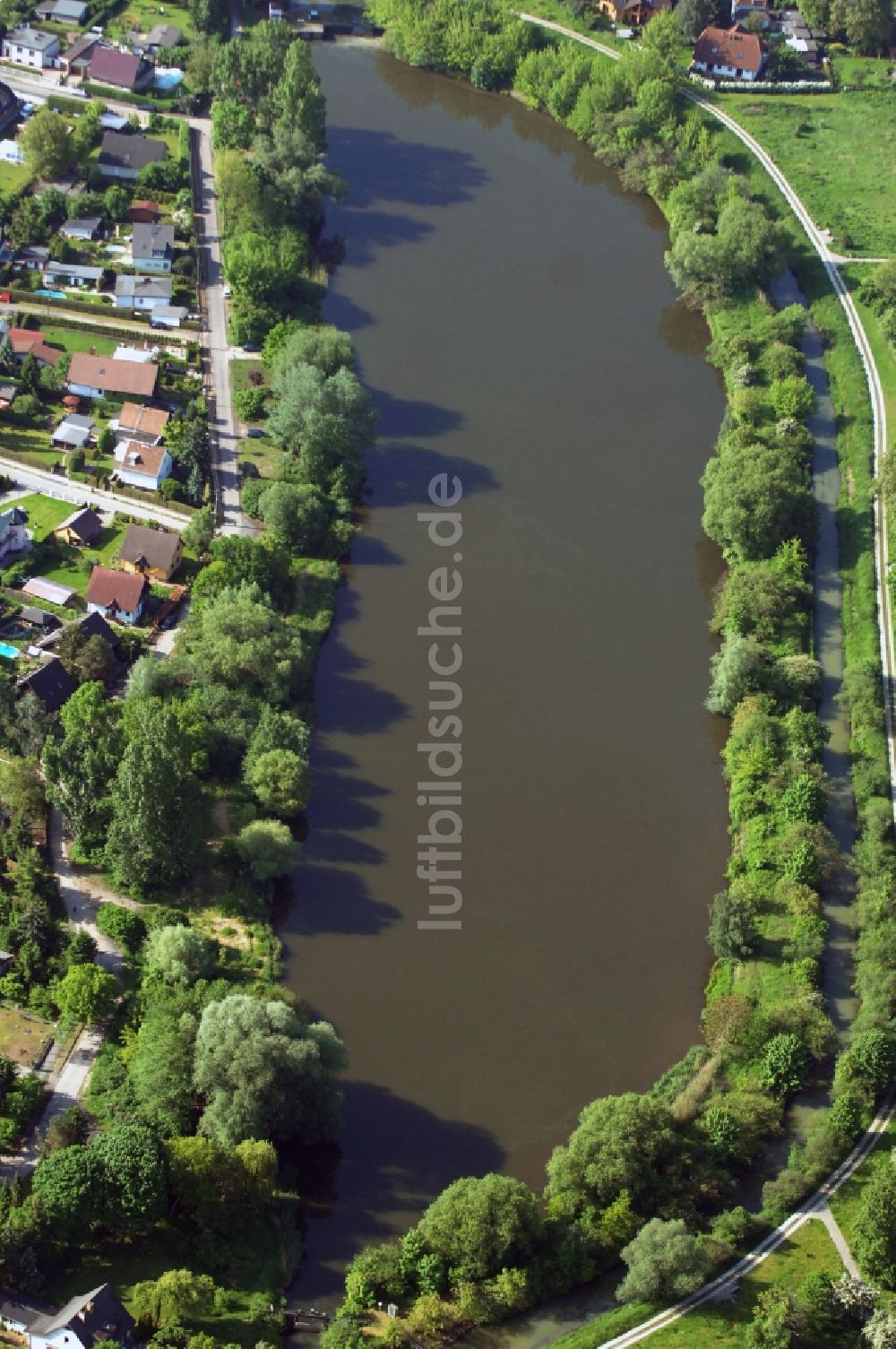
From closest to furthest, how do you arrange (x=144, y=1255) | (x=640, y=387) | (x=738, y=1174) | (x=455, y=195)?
(x=144, y=1255) < (x=738, y=1174) < (x=640, y=387) < (x=455, y=195)

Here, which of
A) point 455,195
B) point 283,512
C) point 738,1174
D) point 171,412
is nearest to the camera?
point 738,1174

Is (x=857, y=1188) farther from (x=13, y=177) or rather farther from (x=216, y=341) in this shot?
(x=13, y=177)

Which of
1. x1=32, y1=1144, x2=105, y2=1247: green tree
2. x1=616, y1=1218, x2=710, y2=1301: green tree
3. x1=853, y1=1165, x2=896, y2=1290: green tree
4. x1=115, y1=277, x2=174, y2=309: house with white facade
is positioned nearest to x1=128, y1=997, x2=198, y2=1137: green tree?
x1=32, y1=1144, x2=105, y2=1247: green tree

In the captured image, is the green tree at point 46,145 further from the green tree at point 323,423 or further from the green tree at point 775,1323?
the green tree at point 775,1323

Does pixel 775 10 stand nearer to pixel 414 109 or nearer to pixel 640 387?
pixel 414 109

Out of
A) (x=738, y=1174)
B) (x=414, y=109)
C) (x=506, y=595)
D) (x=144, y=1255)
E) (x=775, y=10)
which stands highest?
(x=775, y=10)

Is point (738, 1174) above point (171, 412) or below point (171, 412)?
below

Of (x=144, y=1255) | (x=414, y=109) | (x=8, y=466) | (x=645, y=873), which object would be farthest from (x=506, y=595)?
(x=414, y=109)
